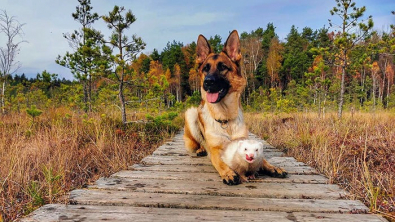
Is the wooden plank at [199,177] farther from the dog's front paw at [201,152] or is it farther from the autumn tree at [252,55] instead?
the autumn tree at [252,55]

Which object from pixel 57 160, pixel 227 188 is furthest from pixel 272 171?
pixel 57 160

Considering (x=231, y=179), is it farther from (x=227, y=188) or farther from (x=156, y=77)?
(x=156, y=77)

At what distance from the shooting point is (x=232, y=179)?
8.09 ft

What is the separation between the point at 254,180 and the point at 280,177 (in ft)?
1.24

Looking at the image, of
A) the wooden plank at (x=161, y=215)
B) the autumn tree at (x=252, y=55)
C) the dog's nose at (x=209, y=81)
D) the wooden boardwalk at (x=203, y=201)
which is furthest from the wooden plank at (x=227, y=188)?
the autumn tree at (x=252, y=55)

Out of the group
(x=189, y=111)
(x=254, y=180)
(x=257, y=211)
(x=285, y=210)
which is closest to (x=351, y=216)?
(x=285, y=210)

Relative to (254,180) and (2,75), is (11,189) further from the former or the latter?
(2,75)

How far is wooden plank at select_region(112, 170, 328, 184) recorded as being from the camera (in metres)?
2.62

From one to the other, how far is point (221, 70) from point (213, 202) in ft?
6.09

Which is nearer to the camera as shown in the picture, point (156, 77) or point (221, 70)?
point (221, 70)

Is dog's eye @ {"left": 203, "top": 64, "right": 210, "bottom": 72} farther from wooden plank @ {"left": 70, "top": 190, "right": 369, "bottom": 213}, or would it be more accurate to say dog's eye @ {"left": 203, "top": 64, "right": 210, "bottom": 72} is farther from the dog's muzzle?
wooden plank @ {"left": 70, "top": 190, "right": 369, "bottom": 213}

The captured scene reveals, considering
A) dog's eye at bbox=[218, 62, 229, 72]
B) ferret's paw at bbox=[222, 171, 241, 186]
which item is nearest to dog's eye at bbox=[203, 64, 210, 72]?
dog's eye at bbox=[218, 62, 229, 72]

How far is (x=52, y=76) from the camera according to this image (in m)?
10.8

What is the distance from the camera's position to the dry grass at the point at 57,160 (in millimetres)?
2293
